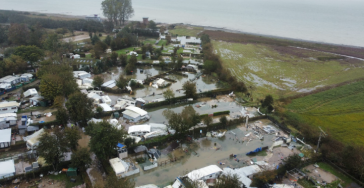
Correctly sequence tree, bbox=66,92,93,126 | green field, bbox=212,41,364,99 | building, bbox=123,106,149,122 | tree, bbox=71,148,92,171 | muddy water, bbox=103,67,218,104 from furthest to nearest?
green field, bbox=212,41,364,99
muddy water, bbox=103,67,218,104
building, bbox=123,106,149,122
tree, bbox=66,92,93,126
tree, bbox=71,148,92,171

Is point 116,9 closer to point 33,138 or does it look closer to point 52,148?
point 33,138

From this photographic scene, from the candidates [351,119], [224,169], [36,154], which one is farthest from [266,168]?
[36,154]

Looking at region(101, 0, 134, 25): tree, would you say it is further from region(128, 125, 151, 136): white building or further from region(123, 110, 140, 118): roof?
region(128, 125, 151, 136): white building

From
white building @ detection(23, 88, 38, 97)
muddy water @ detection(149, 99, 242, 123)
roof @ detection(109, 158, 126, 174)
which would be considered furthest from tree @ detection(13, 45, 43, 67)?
roof @ detection(109, 158, 126, 174)

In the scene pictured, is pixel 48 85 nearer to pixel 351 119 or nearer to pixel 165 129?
pixel 165 129

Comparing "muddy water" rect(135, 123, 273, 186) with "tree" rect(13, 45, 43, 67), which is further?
"tree" rect(13, 45, 43, 67)

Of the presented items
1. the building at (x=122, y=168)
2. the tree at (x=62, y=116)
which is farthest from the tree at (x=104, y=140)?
the tree at (x=62, y=116)
